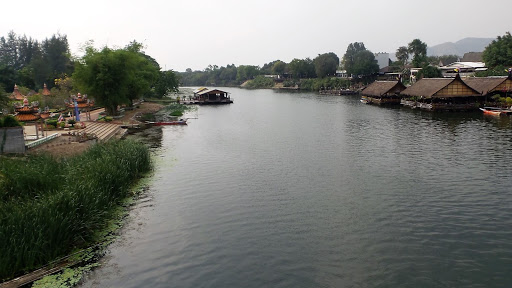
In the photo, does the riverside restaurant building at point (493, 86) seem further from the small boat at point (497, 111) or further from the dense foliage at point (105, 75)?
the dense foliage at point (105, 75)

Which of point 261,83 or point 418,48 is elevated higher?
point 418,48

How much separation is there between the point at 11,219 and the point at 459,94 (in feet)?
197

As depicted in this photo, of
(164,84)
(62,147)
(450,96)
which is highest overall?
(164,84)

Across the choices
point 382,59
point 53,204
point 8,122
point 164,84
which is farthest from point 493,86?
point 382,59

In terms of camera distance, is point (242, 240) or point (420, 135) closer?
point (242, 240)

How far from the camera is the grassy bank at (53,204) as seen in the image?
13.0 metres

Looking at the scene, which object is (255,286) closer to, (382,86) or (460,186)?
(460,186)

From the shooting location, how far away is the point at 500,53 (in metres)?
76.6

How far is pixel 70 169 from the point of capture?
798 inches

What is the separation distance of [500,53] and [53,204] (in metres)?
87.9

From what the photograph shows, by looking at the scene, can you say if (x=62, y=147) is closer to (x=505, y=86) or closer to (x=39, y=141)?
(x=39, y=141)

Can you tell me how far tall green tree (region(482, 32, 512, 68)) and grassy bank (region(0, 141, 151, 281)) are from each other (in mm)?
81107

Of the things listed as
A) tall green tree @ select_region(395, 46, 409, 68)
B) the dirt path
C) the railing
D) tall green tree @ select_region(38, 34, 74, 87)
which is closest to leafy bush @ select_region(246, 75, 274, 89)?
tall green tree @ select_region(395, 46, 409, 68)

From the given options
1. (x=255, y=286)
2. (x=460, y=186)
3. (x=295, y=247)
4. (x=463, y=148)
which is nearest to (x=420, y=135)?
(x=463, y=148)
